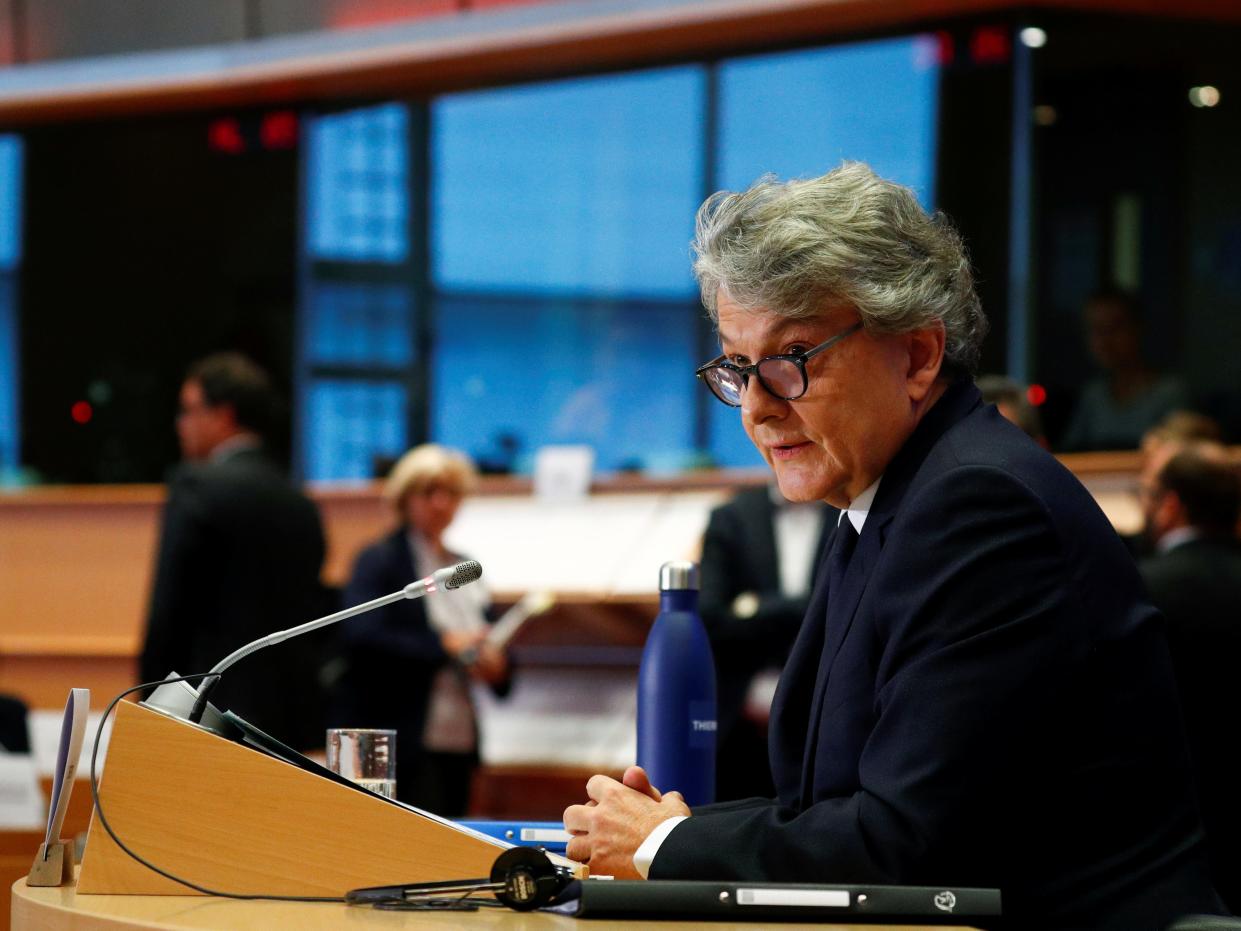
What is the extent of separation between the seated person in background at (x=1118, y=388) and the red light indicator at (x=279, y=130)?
3.13 meters

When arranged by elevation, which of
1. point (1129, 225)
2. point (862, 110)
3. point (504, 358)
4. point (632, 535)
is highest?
point (862, 110)

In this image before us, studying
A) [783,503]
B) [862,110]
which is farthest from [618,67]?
[783,503]

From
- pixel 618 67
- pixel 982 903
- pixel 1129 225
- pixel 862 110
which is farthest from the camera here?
pixel 618 67

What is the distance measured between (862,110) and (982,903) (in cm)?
469

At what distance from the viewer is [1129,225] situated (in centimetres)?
521

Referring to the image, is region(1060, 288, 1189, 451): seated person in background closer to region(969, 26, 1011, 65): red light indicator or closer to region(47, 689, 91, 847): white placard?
region(969, 26, 1011, 65): red light indicator

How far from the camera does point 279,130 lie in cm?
Result: 660

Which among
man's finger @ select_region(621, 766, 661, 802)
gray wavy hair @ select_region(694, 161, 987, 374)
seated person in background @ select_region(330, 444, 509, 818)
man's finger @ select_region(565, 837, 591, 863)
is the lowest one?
seated person in background @ select_region(330, 444, 509, 818)

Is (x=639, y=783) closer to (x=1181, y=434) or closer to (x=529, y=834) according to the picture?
(x=529, y=834)

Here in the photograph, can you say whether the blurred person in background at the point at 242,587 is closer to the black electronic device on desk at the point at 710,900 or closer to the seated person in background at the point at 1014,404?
the seated person in background at the point at 1014,404

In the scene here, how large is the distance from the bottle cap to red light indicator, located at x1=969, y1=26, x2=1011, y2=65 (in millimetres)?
3711

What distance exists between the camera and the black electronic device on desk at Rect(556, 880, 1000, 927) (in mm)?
1323

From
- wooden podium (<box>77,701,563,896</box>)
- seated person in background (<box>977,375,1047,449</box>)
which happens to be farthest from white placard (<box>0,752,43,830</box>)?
seated person in background (<box>977,375,1047,449</box>)

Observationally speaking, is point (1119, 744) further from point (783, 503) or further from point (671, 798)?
point (783, 503)
